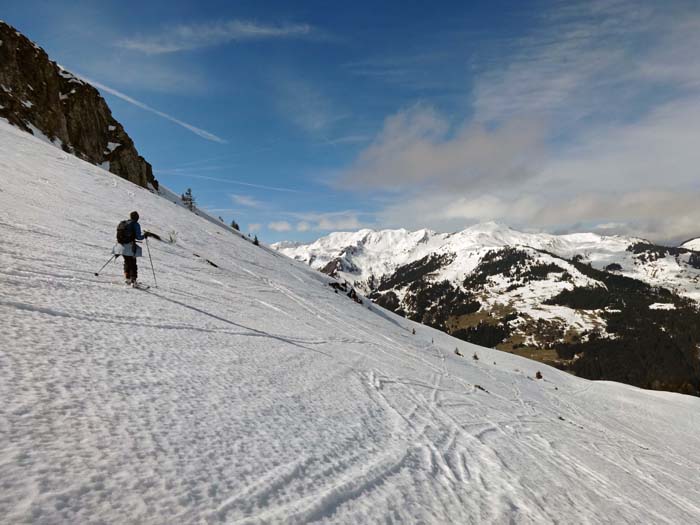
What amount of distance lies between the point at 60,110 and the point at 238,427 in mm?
83186

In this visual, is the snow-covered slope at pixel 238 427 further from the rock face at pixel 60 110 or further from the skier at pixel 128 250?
the rock face at pixel 60 110

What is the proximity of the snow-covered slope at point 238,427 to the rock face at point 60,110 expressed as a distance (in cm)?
5638

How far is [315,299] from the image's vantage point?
2364 centimetres

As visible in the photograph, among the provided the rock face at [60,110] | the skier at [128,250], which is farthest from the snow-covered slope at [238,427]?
the rock face at [60,110]

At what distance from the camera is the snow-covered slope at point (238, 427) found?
11.5 feet

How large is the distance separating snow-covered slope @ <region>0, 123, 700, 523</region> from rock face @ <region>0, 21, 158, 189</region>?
185 ft

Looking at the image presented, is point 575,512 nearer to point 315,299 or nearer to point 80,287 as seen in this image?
point 80,287

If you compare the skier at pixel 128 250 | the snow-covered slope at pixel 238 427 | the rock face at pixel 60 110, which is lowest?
the snow-covered slope at pixel 238 427

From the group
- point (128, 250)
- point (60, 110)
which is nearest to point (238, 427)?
point (128, 250)

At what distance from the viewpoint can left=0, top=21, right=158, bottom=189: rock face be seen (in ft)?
180

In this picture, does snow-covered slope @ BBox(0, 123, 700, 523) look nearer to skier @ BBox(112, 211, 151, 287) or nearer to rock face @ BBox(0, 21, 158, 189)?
skier @ BBox(112, 211, 151, 287)

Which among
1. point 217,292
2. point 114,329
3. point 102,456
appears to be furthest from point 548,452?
point 217,292

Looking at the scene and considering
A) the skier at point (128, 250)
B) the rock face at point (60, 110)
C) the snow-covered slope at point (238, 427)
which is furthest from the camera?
the rock face at point (60, 110)

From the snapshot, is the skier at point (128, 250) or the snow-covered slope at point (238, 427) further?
the skier at point (128, 250)
